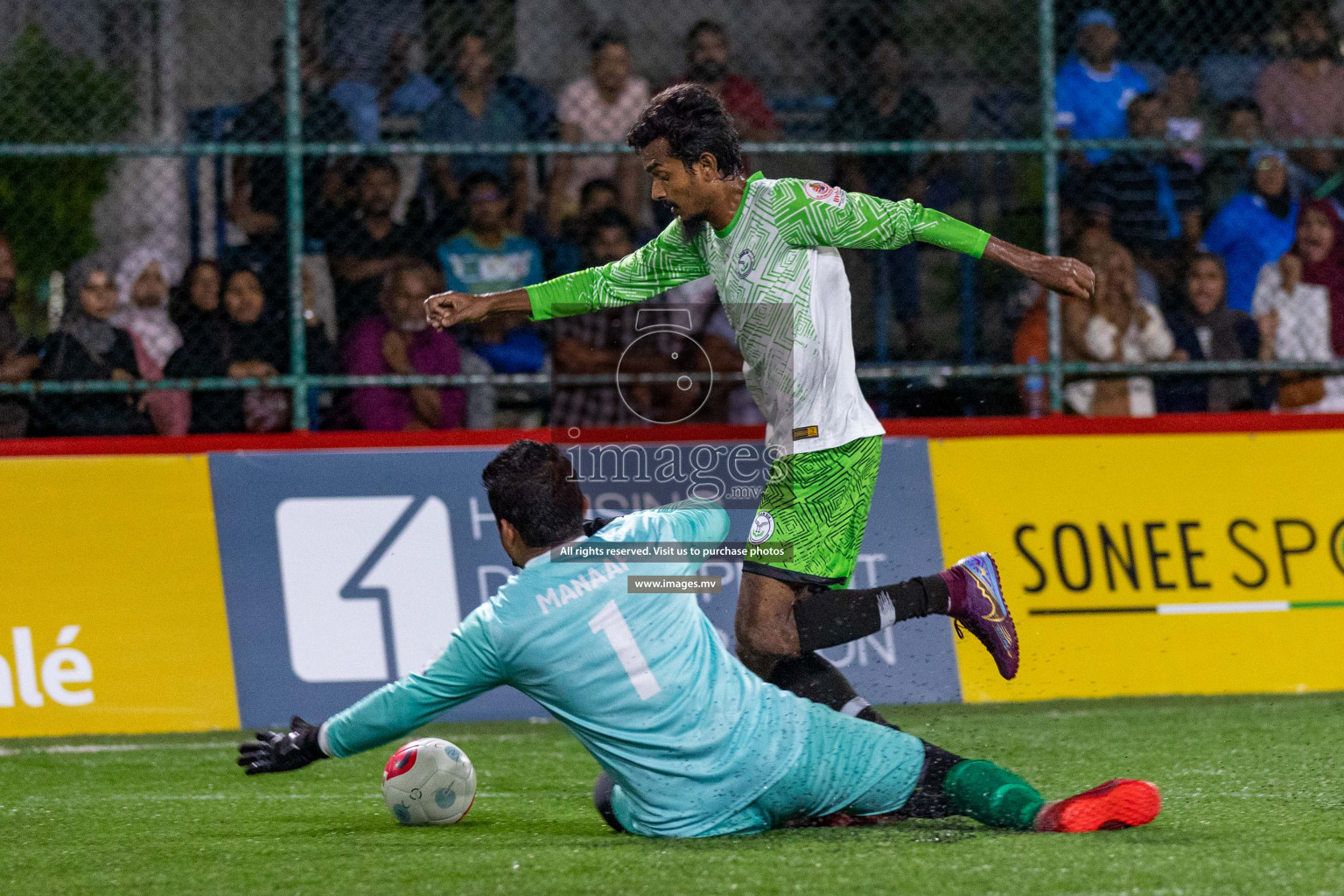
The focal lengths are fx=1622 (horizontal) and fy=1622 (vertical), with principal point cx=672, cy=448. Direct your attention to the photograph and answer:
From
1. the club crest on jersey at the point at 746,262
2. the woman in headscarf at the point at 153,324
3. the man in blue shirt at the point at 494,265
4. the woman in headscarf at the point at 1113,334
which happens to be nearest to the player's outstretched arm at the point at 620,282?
the club crest on jersey at the point at 746,262

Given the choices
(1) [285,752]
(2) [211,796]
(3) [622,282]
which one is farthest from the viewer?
(2) [211,796]

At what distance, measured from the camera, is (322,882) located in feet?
13.4

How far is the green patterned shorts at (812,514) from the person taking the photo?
202 inches

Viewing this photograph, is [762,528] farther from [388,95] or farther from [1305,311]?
[388,95]

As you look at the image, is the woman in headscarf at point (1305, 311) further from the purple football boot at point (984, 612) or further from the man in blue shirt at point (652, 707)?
the man in blue shirt at point (652, 707)

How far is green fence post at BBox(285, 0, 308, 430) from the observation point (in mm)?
7828

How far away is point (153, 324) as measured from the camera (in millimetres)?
8438

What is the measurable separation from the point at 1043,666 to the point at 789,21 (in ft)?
17.4

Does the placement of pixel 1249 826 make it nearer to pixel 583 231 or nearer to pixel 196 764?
pixel 196 764

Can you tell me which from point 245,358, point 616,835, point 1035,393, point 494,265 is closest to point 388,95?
point 494,265

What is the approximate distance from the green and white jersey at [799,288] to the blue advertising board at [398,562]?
204cm

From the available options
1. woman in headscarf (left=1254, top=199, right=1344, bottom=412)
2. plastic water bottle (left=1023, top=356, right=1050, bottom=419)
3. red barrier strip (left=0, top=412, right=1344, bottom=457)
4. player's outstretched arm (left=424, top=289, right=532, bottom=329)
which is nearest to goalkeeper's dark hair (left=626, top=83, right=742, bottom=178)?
player's outstretched arm (left=424, top=289, right=532, bottom=329)

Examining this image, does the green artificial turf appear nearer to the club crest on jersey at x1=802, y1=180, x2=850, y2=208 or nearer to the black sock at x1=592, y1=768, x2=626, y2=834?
the black sock at x1=592, y1=768, x2=626, y2=834

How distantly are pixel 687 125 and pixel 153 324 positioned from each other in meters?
4.44
